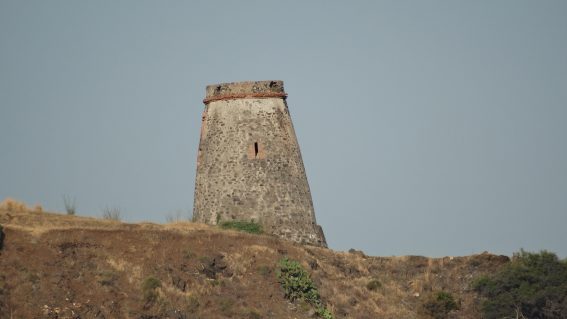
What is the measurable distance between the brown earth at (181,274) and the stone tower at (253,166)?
8.42 feet

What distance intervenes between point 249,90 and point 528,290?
1738cm

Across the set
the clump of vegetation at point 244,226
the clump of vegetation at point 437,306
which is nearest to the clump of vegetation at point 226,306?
the clump of vegetation at point 244,226

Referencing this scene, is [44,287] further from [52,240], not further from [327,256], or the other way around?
[327,256]

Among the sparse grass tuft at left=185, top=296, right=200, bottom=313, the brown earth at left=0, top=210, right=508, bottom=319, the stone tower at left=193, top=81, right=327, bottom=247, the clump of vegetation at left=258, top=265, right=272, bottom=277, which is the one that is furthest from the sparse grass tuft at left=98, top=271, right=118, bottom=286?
the stone tower at left=193, top=81, right=327, bottom=247

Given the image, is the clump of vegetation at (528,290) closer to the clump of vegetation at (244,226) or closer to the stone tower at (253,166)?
the stone tower at (253,166)

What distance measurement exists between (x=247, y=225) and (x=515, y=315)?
13.5 meters

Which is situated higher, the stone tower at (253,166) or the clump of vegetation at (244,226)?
the stone tower at (253,166)

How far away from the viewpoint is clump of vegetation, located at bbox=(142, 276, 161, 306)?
38.5 metres

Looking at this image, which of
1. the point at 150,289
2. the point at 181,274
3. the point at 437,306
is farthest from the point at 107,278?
the point at 437,306

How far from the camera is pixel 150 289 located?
128 ft

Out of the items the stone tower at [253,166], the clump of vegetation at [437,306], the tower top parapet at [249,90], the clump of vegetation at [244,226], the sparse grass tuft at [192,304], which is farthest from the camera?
the tower top parapet at [249,90]

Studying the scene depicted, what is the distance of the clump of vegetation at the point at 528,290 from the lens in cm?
4616

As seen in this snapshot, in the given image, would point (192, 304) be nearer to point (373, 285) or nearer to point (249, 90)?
point (373, 285)

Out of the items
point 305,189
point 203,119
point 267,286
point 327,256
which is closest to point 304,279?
point 267,286
